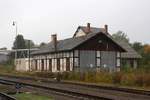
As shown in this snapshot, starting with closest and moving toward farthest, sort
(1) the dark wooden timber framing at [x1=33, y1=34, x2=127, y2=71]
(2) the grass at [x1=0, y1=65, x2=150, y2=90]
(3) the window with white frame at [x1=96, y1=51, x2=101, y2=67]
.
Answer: (2) the grass at [x1=0, y1=65, x2=150, y2=90] < (1) the dark wooden timber framing at [x1=33, y1=34, x2=127, y2=71] < (3) the window with white frame at [x1=96, y1=51, x2=101, y2=67]

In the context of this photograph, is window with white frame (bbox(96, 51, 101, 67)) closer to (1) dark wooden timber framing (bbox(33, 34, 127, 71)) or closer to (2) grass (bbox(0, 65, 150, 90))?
(1) dark wooden timber framing (bbox(33, 34, 127, 71))

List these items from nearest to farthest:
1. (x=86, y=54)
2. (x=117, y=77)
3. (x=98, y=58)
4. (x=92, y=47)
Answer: (x=117, y=77) → (x=86, y=54) → (x=92, y=47) → (x=98, y=58)

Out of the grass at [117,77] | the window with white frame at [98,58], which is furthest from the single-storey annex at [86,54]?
the grass at [117,77]

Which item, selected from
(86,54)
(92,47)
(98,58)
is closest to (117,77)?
(86,54)

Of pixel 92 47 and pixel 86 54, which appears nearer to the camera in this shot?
pixel 86 54

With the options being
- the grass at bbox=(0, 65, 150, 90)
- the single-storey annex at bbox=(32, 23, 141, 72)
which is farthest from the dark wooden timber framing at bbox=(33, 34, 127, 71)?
the grass at bbox=(0, 65, 150, 90)

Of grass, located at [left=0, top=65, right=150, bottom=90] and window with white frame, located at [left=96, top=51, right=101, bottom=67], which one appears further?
window with white frame, located at [left=96, top=51, right=101, bottom=67]

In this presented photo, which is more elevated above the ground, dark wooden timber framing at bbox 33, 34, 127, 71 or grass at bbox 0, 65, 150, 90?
dark wooden timber framing at bbox 33, 34, 127, 71

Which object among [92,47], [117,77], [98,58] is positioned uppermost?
[92,47]

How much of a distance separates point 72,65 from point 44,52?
37.4 feet

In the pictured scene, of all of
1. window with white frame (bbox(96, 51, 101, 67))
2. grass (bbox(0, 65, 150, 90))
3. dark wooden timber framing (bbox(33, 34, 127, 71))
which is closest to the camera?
grass (bbox(0, 65, 150, 90))

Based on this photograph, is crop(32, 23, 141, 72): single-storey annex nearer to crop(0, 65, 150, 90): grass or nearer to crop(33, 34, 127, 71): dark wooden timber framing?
crop(33, 34, 127, 71): dark wooden timber framing

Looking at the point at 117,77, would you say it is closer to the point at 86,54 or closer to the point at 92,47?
the point at 86,54

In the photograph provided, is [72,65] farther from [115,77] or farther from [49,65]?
[115,77]
